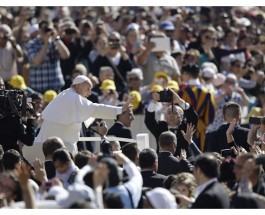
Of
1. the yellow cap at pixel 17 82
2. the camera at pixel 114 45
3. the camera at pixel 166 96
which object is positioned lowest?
the camera at pixel 166 96

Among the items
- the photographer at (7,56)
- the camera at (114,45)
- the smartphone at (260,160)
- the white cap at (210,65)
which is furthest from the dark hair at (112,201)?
the white cap at (210,65)

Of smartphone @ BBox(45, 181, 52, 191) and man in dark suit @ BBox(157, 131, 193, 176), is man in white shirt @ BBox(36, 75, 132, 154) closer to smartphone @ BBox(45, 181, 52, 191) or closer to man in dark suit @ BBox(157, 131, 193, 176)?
man in dark suit @ BBox(157, 131, 193, 176)

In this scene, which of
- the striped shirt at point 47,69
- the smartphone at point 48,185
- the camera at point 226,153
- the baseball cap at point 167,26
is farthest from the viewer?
the baseball cap at point 167,26

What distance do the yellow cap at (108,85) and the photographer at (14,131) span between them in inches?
186

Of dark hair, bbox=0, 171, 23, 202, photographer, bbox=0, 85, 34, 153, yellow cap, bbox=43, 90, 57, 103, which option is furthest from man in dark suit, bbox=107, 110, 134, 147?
dark hair, bbox=0, 171, 23, 202

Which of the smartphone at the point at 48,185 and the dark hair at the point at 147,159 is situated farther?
the dark hair at the point at 147,159

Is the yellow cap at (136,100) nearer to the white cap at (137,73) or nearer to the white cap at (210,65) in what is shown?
the white cap at (137,73)

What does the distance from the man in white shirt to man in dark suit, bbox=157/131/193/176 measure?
1.10 m

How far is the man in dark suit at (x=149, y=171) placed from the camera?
43.7 ft

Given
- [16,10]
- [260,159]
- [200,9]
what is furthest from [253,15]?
[260,159]

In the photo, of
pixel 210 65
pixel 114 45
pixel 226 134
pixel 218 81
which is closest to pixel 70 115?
pixel 226 134

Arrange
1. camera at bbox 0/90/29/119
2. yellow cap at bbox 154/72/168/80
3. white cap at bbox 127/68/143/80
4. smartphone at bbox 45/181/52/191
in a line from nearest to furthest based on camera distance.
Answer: smartphone at bbox 45/181/52/191
camera at bbox 0/90/29/119
yellow cap at bbox 154/72/168/80
white cap at bbox 127/68/143/80

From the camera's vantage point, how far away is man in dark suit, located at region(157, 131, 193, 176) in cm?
1427

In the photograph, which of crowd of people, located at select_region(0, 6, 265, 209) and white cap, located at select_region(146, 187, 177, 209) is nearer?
white cap, located at select_region(146, 187, 177, 209)
